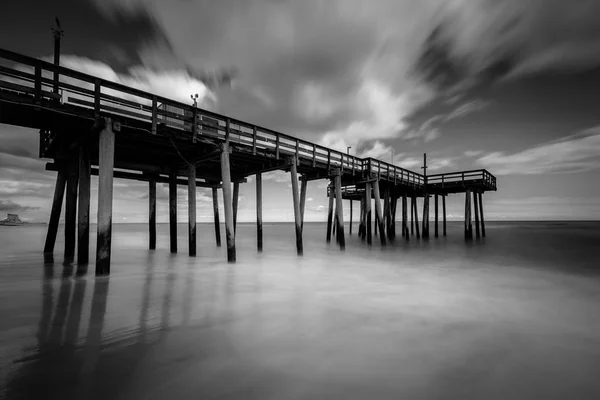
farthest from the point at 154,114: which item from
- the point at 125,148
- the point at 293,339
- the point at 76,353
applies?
the point at 293,339

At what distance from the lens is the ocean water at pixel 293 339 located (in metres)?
2.94

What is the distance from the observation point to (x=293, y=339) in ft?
13.7

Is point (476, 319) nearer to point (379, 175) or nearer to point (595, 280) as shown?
point (595, 280)

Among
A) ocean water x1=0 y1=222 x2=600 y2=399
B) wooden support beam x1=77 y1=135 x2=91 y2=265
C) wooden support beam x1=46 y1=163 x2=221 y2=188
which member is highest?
wooden support beam x1=46 y1=163 x2=221 y2=188

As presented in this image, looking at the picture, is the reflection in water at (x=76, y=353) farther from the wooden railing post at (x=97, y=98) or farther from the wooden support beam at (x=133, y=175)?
the wooden support beam at (x=133, y=175)

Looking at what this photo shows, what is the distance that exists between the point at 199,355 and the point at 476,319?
511cm

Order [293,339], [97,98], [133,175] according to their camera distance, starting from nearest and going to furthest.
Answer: [293,339] → [97,98] → [133,175]

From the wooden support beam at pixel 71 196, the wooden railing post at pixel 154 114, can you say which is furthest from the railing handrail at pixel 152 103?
the wooden support beam at pixel 71 196

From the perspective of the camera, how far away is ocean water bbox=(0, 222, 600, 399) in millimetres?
2941

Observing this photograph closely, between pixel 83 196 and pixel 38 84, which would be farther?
pixel 83 196

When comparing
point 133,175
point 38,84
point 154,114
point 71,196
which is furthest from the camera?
point 133,175

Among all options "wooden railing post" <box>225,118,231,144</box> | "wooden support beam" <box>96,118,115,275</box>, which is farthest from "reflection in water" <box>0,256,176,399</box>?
"wooden railing post" <box>225,118,231,144</box>

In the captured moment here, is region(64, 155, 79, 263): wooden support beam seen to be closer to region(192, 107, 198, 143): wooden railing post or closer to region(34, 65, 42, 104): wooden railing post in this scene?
region(34, 65, 42, 104): wooden railing post

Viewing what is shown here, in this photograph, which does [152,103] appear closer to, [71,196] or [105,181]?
[105,181]
